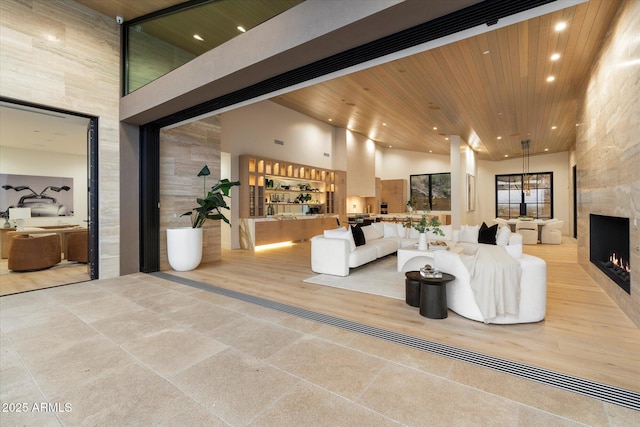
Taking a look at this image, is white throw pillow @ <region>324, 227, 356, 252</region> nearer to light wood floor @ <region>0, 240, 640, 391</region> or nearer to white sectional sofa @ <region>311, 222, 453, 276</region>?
white sectional sofa @ <region>311, 222, 453, 276</region>

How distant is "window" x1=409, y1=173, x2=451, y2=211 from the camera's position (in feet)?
47.4

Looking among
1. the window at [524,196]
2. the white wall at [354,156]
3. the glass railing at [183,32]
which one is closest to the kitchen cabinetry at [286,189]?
the white wall at [354,156]

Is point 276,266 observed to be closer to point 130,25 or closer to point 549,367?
point 549,367

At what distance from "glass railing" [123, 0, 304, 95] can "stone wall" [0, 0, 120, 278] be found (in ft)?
1.16

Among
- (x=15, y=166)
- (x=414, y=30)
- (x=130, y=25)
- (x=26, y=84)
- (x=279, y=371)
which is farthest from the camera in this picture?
(x=15, y=166)

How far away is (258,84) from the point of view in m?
3.98

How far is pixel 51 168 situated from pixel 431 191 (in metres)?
14.5

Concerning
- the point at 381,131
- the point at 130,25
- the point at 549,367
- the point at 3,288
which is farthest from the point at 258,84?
the point at 381,131

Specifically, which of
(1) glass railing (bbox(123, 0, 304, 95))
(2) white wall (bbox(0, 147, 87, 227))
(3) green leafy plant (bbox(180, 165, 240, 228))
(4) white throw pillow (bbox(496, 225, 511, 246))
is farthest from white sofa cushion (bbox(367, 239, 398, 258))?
(2) white wall (bbox(0, 147, 87, 227))

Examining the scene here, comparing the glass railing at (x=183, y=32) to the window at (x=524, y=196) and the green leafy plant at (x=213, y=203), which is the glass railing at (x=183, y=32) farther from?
the window at (x=524, y=196)

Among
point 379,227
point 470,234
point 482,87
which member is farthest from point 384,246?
point 482,87

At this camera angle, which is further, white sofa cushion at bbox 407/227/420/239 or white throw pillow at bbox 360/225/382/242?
white sofa cushion at bbox 407/227/420/239

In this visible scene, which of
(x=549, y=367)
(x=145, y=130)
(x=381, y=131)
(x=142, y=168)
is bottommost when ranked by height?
(x=549, y=367)

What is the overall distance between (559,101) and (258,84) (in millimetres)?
6639
